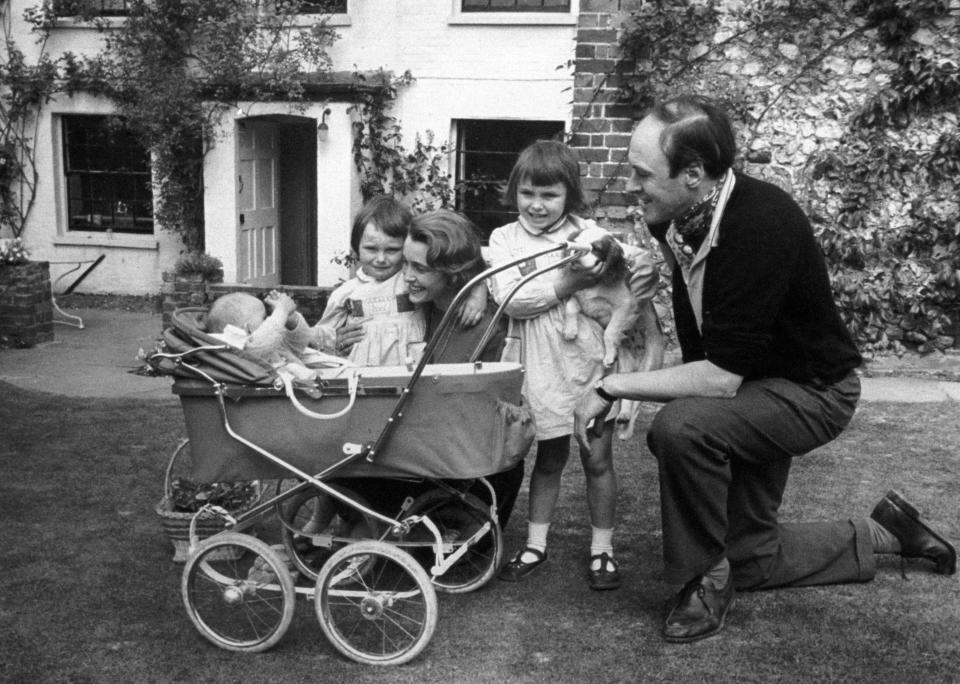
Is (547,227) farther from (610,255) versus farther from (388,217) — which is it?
(388,217)

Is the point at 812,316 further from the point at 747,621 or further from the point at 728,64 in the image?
the point at 728,64

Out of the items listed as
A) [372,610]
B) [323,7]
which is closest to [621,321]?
[372,610]

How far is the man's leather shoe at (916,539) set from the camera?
354 cm

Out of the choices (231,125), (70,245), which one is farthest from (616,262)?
(70,245)

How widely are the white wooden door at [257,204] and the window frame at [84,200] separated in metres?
1.26

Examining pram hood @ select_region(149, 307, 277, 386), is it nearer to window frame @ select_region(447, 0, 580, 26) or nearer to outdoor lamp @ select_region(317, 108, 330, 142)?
window frame @ select_region(447, 0, 580, 26)

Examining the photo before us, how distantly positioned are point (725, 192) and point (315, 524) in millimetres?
1767

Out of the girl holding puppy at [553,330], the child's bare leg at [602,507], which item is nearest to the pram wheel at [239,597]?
the girl holding puppy at [553,330]

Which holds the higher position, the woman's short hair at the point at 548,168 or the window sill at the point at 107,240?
the woman's short hair at the point at 548,168

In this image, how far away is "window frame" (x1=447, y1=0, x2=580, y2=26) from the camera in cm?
973

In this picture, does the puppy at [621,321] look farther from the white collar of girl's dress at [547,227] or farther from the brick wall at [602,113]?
the brick wall at [602,113]

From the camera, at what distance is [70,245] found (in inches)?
467

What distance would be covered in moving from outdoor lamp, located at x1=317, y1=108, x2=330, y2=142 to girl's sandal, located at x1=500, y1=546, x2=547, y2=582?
24.6 ft

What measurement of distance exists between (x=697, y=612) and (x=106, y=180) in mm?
10493
